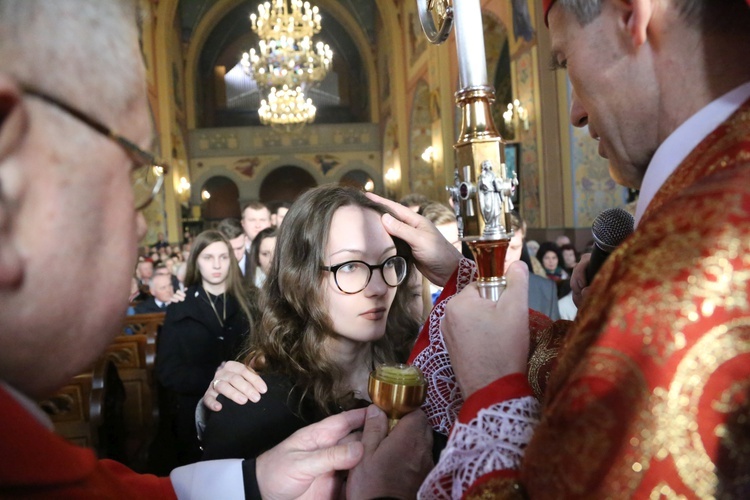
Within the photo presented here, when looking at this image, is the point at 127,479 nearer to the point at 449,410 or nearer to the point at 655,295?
the point at 449,410

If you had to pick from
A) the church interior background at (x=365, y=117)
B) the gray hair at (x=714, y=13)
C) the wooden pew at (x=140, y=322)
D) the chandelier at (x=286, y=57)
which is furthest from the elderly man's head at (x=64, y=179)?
the chandelier at (x=286, y=57)

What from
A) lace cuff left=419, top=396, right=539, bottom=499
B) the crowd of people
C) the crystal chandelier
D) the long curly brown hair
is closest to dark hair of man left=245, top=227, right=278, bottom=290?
the long curly brown hair

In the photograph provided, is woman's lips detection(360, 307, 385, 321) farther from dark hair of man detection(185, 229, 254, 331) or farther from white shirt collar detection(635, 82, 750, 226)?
dark hair of man detection(185, 229, 254, 331)

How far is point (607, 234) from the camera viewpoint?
4.86 feet

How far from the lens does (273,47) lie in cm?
1349

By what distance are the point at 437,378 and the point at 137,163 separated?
2.63ft

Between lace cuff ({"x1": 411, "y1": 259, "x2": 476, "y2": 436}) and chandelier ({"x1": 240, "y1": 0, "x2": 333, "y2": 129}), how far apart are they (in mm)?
12140

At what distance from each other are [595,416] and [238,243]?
17.1ft

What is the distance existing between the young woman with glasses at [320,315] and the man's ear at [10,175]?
3.54 feet

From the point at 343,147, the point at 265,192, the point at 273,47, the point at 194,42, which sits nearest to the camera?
the point at 273,47

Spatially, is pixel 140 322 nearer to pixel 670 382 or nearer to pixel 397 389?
pixel 397 389

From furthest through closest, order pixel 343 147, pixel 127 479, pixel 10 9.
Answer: pixel 343 147
pixel 127 479
pixel 10 9

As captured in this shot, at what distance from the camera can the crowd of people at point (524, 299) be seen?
0.68 m

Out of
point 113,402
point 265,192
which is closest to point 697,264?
point 113,402
